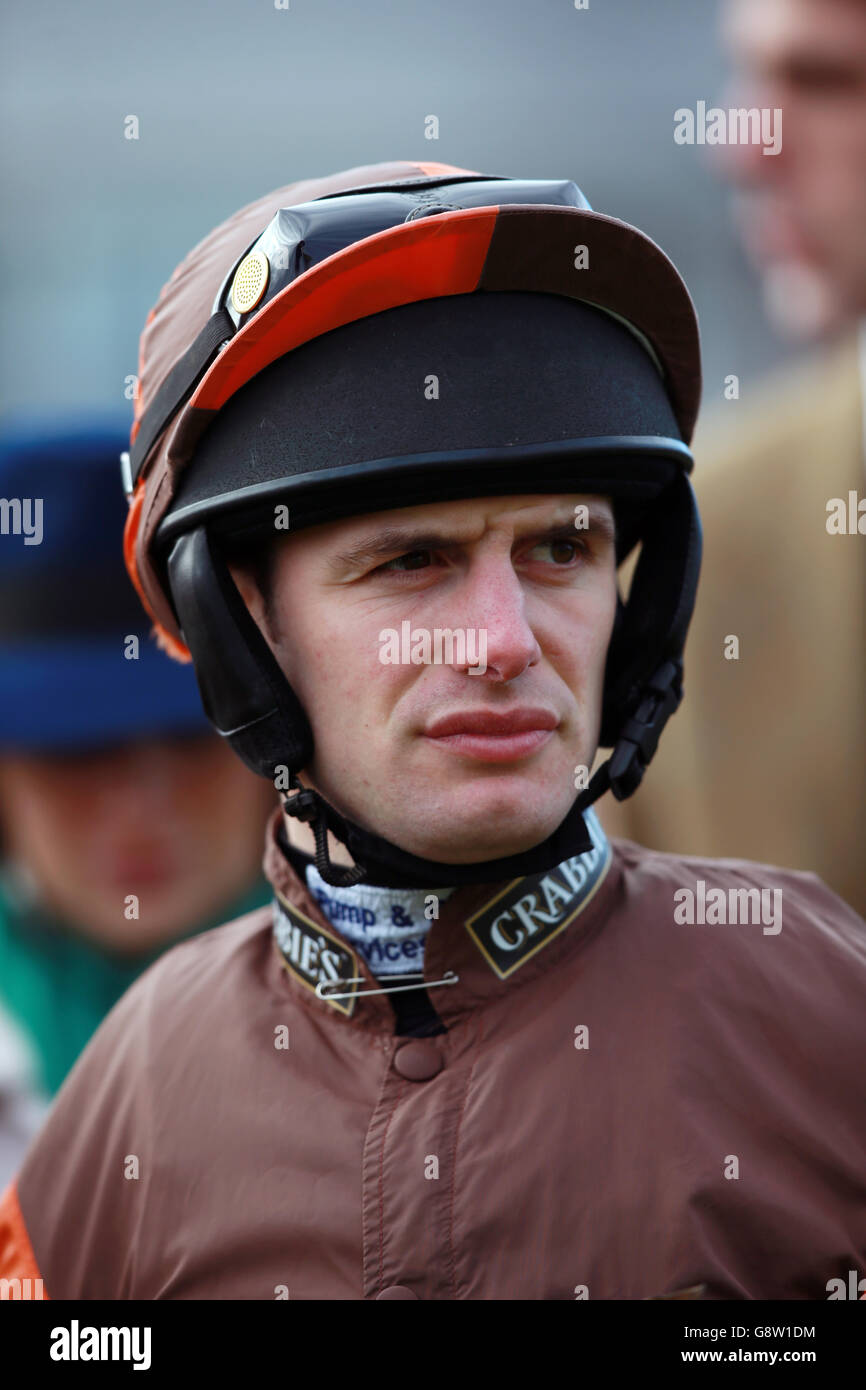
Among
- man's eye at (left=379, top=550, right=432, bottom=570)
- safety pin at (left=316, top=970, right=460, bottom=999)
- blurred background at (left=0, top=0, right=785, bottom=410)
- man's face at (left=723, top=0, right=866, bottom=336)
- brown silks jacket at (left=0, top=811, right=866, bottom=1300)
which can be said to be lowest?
brown silks jacket at (left=0, top=811, right=866, bottom=1300)

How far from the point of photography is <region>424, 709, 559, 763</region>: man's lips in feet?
5.51

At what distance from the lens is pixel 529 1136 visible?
1.72 m

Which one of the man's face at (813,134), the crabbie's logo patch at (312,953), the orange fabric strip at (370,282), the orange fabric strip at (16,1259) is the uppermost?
the man's face at (813,134)

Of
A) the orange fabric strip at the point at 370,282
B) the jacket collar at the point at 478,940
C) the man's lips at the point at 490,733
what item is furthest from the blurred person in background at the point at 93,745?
A: the man's lips at the point at 490,733

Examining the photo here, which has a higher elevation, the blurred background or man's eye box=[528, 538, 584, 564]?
the blurred background

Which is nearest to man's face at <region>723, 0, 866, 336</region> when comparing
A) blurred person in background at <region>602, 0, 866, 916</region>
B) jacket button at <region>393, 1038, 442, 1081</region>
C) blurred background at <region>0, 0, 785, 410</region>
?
blurred person in background at <region>602, 0, 866, 916</region>

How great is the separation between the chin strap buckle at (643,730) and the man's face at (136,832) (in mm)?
1897

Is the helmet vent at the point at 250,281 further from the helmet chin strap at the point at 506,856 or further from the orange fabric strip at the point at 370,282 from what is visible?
the helmet chin strap at the point at 506,856

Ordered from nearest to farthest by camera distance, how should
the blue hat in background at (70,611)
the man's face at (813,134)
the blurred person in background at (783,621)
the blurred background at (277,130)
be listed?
the man's face at (813,134) < the blurred person in background at (783,621) < the blue hat in background at (70,611) < the blurred background at (277,130)

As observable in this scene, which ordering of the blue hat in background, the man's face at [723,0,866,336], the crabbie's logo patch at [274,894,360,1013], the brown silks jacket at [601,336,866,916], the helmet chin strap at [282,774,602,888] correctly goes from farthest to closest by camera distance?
the blue hat in background, the brown silks jacket at [601,336,866,916], the man's face at [723,0,866,336], the crabbie's logo patch at [274,894,360,1013], the helmet chin strap at [282,774,602,888]

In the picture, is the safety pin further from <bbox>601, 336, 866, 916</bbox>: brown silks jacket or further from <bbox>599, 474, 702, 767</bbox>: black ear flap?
<bbox>601, 336, 866, 916</bbox>: brown silks jacket

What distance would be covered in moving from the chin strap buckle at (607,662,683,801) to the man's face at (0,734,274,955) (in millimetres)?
1897

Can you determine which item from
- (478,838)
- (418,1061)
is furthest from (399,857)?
(418,1061)

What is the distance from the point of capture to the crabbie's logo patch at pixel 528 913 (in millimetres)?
1833
